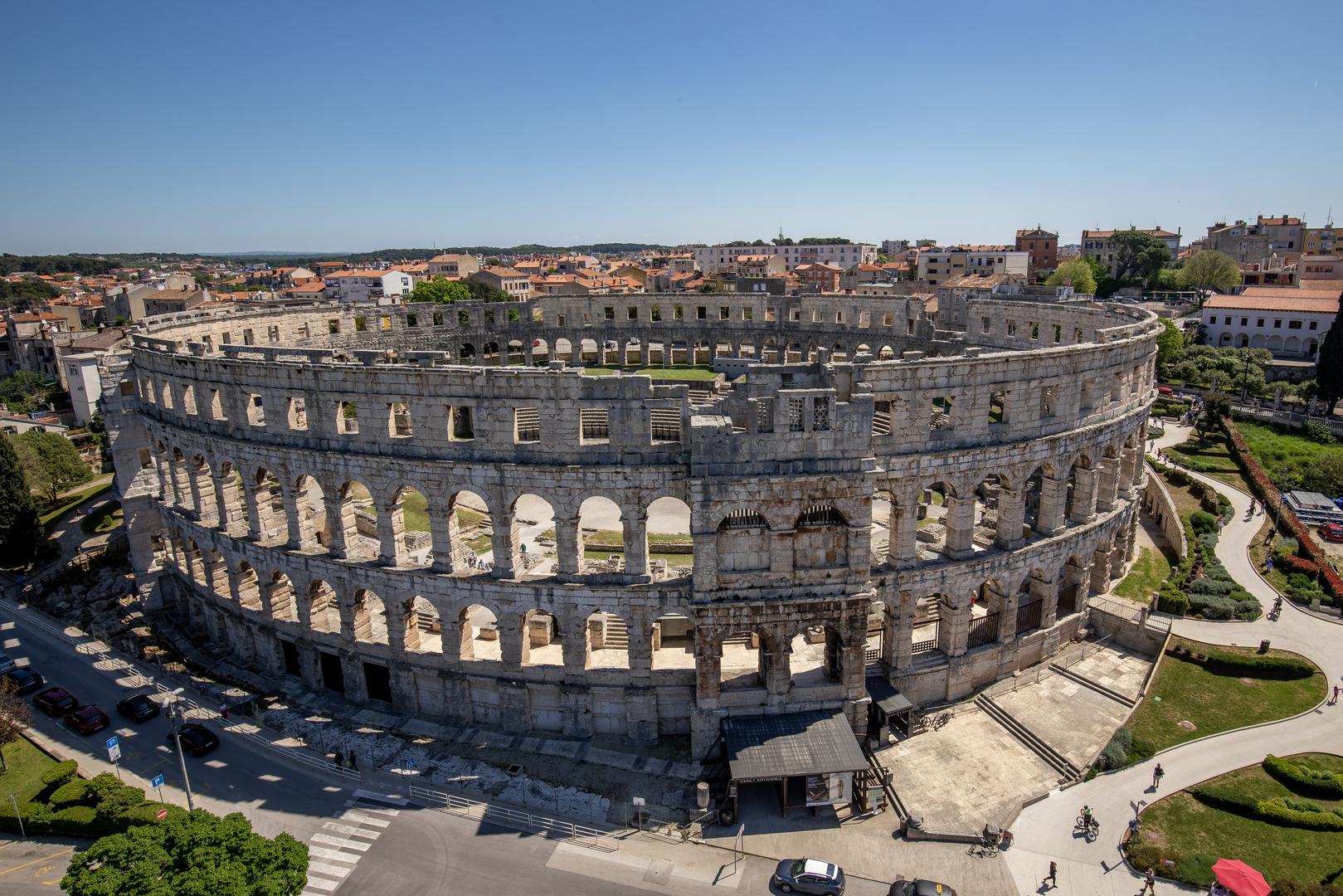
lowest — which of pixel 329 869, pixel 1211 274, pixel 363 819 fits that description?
pixel 329 869

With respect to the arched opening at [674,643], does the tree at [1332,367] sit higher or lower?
higher

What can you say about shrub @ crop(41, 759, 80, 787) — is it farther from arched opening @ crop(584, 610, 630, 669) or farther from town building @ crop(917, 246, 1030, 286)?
town building @ crop(917, 246, 1030, 286)

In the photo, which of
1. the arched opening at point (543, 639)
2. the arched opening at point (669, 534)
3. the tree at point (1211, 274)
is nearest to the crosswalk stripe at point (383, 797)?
the arched opening at point (543, 639)

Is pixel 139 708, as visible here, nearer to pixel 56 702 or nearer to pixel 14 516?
pixel 56 702

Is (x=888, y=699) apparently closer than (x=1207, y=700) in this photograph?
Yes

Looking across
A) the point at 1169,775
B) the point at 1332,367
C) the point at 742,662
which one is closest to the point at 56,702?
the point at 742,662

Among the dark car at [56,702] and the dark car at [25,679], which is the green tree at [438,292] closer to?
the dark car at [25,679]

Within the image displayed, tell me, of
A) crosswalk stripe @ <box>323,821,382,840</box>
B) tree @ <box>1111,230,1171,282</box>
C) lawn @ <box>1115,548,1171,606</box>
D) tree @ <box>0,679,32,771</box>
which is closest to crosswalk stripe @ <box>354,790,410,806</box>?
crosswalk stripe @ <box>323,821,382,840</box>
